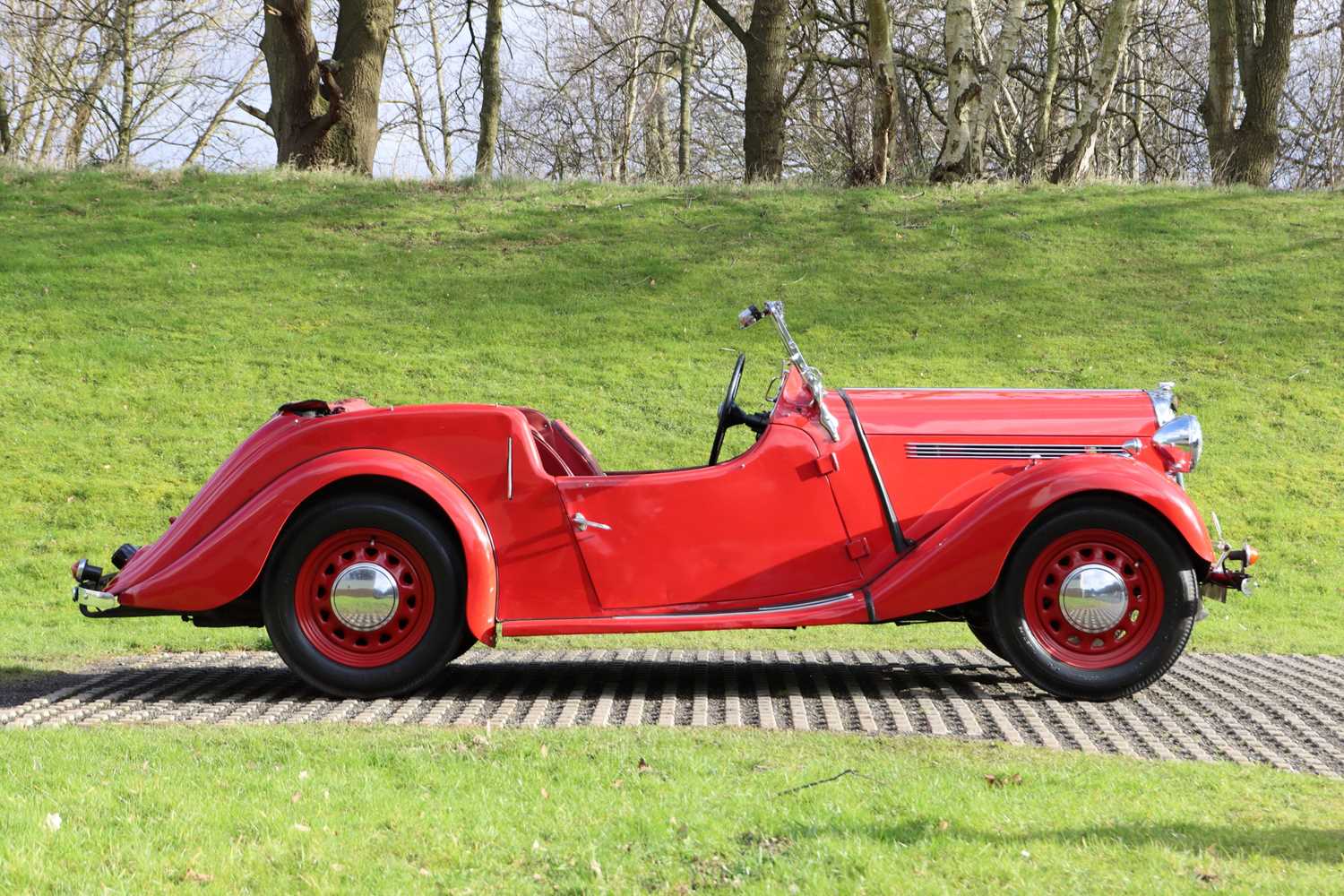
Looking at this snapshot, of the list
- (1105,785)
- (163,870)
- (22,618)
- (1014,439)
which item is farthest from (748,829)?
(22,618)

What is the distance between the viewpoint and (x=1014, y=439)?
608 cm

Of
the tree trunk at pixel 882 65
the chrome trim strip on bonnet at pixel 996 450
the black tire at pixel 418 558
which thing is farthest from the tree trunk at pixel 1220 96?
the black tire at pixel 418 558

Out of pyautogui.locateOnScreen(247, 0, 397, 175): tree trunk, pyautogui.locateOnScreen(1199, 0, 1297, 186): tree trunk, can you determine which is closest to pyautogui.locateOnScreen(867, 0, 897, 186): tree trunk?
pyautogui.locateOnScreen(1199, 0, 1297, 186): tree trunk

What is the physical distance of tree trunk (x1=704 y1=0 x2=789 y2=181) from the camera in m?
20.4

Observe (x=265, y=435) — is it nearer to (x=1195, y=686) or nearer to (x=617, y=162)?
(x=1195, y=686)

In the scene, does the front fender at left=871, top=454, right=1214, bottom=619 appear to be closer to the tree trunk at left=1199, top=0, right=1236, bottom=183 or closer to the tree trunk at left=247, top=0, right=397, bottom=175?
the tree trunk at left=247, top=0, right=397, bottom=175

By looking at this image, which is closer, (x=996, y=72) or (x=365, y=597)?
(x=365, y=597)

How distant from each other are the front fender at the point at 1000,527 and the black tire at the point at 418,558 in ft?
6.41

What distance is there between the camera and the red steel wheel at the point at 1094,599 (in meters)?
5.71

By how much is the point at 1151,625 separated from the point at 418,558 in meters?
3.33

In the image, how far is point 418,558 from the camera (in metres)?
5.86

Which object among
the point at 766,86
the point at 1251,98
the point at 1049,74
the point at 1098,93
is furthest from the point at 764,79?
the point at 1251,98

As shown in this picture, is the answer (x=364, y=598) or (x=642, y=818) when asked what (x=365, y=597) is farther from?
(x=642, y=818)

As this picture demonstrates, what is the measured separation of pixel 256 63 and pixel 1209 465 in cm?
3012
